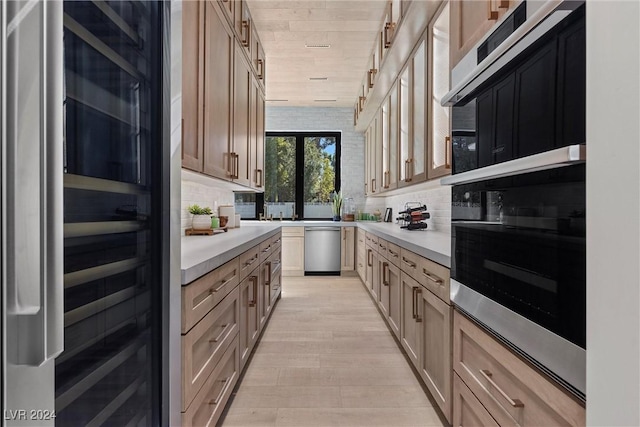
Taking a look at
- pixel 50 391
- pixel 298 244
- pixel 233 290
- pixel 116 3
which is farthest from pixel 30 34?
pixel 298 244

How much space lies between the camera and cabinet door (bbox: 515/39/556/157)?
2.74 ft

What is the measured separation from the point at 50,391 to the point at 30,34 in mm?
547

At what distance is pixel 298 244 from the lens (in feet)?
17.9

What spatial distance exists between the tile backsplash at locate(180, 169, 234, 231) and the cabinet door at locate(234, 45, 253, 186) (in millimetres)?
197

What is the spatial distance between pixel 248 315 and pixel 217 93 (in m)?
1.42

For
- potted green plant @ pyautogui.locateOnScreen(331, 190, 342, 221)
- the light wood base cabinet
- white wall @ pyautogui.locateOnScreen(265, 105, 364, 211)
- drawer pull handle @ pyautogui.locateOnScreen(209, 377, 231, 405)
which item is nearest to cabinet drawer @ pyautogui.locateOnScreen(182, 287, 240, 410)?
drawer pull handle @ pyautogui.locateOnScreen(209, 377, 231, 405)

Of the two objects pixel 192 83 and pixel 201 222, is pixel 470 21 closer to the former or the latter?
pixel 192 83

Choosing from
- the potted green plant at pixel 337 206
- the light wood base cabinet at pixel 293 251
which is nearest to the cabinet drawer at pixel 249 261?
the light wood base cabinet at pixel 293 251

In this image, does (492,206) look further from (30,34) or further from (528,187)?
(30,34)

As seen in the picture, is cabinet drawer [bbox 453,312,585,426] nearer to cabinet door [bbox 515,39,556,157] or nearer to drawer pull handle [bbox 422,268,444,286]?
drawer pull handle [bbox 422,268,444,286]

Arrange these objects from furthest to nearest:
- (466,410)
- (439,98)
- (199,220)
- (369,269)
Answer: (369,269), (199,220), (439,98), (466,410)

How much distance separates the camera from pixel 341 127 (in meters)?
6.01

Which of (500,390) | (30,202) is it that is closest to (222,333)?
(500,390)

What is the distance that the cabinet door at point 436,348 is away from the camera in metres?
1.53
